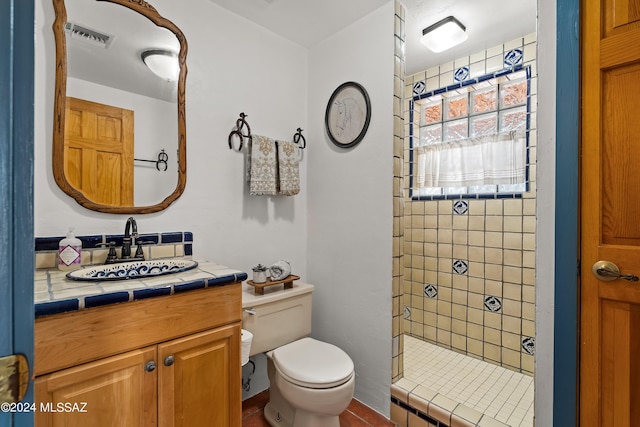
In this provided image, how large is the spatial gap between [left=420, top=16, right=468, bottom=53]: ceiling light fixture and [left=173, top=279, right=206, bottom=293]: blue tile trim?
6.51 feet

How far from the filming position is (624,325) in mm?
983

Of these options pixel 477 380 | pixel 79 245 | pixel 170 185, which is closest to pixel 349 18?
pixel 170 185

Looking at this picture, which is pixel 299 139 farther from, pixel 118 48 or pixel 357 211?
pixel 118 48

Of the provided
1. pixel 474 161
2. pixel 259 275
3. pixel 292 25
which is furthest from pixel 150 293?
pixel 474 161

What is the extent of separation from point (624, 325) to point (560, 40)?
103cm

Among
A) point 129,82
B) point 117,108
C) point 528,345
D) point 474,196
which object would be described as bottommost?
point 528,345

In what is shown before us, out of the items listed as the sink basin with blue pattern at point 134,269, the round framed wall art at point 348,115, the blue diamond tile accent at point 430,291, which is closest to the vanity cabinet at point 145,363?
the sink basin with blue pattern at point 134,269

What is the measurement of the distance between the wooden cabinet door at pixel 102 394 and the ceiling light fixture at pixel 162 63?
1369 mm

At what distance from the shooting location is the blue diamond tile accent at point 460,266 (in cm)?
237

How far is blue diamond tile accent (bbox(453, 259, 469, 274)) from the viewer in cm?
237

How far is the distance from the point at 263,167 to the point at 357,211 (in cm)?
67

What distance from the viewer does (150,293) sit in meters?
1.01

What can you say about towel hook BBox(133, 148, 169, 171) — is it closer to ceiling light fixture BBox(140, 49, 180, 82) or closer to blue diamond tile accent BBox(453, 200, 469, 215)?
ceiling light fixture BBox(140, 49, 180, 82)

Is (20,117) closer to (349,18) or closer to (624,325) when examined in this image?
(624,325)
